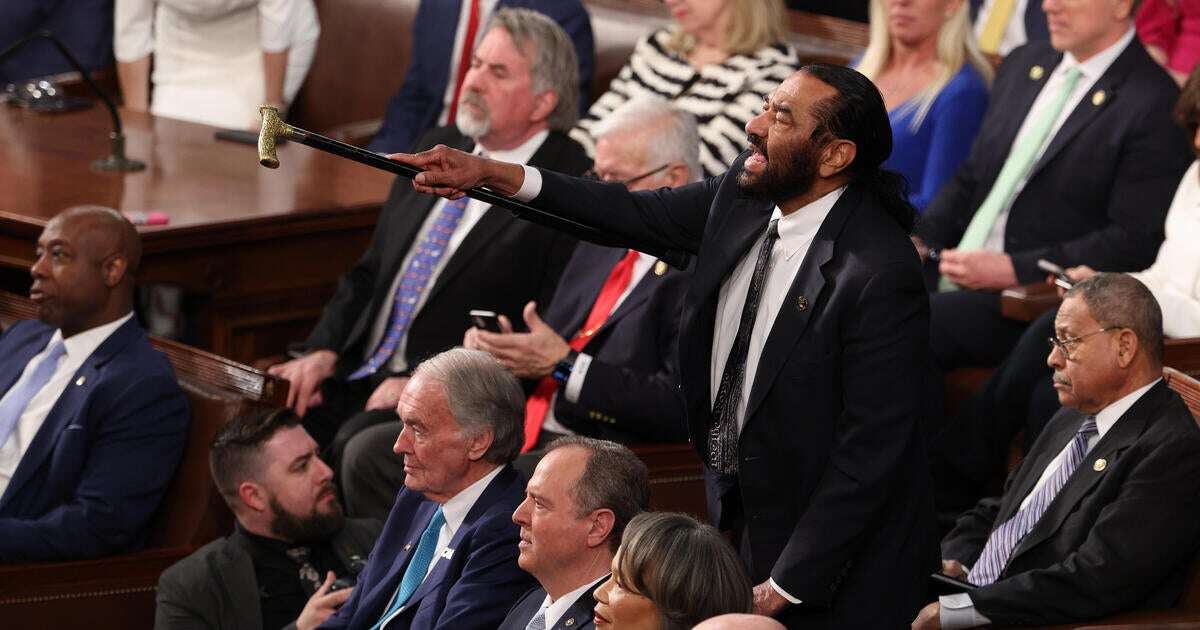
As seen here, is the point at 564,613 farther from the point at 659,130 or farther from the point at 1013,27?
the point at 1013,27

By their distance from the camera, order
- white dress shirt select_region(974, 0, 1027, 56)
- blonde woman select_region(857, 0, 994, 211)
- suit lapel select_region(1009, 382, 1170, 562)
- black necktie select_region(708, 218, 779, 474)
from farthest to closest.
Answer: white dress shirt select_region(974, 0, 1027, 56), blonde woman select_region(857, 0, 994, 211), suit lapel select_region(1009, 382, 1170, 562), black necktie select_region(708, 218, 779, 474)

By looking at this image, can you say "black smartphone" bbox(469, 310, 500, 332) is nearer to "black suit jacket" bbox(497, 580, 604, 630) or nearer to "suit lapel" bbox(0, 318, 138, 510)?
"suit lapel" bbox(0, 318, 138, 510)

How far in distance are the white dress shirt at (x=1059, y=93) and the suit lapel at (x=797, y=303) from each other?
1.80m

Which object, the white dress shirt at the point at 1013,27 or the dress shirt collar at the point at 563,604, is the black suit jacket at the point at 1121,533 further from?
the white dress shirt at the point at 1013,27

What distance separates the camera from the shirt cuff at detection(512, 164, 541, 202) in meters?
2.75

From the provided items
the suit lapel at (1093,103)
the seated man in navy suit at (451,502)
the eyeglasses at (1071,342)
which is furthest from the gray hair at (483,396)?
the suit lapel at (1093,103)

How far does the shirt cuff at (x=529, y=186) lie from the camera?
2.75 metres

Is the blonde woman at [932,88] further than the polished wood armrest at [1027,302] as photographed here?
Yes

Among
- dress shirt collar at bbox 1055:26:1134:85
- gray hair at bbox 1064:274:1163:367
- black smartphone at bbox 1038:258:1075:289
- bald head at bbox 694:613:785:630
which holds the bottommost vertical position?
black smartphone at bbox 1038:258:1075:289

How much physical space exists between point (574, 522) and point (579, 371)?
38.4 inches

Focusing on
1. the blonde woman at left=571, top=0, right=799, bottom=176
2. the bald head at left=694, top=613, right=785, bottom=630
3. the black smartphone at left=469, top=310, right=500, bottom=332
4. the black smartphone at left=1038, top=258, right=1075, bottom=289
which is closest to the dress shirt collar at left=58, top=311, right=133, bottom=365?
the black smartphone at left=469, top=310, right=500, bottom=332

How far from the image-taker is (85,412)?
386 centimetres

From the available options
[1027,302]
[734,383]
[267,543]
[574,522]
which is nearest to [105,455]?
[267,543]

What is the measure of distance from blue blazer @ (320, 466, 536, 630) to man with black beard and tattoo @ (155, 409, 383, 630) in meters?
0.24
